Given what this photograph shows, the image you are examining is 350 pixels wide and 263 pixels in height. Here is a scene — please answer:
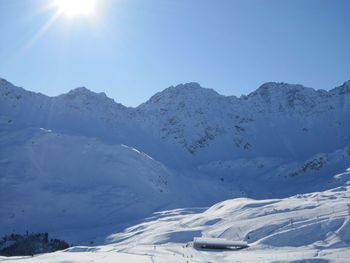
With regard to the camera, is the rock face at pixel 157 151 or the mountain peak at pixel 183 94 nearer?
the rock face at pixel 157 151

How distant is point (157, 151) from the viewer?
104 meters

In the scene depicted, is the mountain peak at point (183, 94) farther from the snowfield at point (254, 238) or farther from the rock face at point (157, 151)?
the snowfield at point (254, 238)

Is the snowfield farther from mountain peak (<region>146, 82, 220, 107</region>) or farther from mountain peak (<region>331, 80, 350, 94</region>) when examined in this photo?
mountain peak (<region>331, 80, 350, 94</region>)

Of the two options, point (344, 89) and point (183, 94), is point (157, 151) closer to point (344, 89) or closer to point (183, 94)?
point (183, 94)

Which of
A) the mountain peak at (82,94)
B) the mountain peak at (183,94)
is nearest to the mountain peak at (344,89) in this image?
the mountain peak at (183,94)

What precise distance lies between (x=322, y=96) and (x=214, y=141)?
125 ft

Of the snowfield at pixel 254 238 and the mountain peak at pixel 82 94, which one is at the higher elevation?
the mountain peak at pixel 82 94

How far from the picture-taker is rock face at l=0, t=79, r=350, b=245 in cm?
6681


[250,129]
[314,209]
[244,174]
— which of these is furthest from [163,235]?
[250,129]

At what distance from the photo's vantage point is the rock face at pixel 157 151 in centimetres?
6681

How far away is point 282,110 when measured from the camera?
12912 cm

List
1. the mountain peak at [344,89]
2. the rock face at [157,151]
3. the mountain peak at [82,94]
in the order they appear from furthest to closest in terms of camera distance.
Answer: the mountain peak at [344,89], the mountain peak at [82,94], the rock face at [157,151]

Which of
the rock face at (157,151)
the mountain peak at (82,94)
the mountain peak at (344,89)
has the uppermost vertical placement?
the mountain peak at (344,89)

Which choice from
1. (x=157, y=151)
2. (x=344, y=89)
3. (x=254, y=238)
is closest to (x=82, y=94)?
(x=157, y=151)
